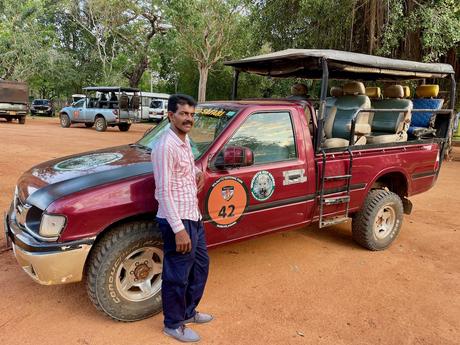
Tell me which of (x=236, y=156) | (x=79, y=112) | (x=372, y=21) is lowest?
(x=236, y=156)

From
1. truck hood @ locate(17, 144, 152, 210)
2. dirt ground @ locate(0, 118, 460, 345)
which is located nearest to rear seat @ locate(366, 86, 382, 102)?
dirt ground @ locate(0, 118, 460, 345)

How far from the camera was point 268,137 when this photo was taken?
391 cm

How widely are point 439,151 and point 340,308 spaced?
3246 millimetres

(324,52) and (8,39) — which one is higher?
(8,39)

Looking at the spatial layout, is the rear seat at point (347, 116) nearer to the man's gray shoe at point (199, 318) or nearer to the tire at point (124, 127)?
the man's gray shoe at point (199, 318)

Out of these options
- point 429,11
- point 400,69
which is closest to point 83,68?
point 429,11

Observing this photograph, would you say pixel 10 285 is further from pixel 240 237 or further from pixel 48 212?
pixel 240 237

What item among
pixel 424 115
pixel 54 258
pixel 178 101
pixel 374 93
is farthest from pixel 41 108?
pixel 178 101

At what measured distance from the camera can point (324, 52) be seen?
4262 millimetres

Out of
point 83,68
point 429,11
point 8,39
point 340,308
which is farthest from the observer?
point 83,68

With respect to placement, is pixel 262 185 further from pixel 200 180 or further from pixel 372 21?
pixel 372 21

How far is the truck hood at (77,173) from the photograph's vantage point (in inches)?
119

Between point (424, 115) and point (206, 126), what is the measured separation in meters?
3.95

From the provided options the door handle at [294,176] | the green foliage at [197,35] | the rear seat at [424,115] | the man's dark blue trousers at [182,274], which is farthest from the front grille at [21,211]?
the green foliage at [197,35]
